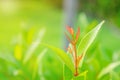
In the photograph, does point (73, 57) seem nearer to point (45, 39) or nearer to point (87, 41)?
point (87, 41)

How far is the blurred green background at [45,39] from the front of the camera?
1.12m

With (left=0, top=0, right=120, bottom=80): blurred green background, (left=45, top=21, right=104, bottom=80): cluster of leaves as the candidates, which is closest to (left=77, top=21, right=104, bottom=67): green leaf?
(left=45, top=21, right=104, bottom=80): cluster of leaves

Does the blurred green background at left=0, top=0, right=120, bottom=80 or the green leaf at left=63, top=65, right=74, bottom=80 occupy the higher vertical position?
the green leaf at left=63, top=65, right=74, bottom=80

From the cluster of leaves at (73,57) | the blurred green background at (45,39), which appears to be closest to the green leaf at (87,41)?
the cluster of leaves at (73,57)

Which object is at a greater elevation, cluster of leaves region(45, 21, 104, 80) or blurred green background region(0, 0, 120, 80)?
cluster of leaves region(45, 21, 104, 80)

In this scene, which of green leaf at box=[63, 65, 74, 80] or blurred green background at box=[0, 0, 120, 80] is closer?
green leaf at box=[63, 65, 74, 80]

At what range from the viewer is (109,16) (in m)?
4.67

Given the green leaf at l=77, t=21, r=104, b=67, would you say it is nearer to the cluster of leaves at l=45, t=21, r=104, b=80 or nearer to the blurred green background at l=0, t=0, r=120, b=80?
the cluster of leaves at l=45, t=21, r=104, b=80

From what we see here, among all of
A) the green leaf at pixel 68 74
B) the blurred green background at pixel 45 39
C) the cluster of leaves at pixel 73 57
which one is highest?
the cluster of leaves at pixel 73 57

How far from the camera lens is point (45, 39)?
7.08 m

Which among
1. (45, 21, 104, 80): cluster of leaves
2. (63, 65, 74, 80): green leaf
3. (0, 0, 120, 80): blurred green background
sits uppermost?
(45, 21, 104, 80): cluster of leaves

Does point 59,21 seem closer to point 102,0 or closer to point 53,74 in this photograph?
point 102,0

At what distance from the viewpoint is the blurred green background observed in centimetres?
112

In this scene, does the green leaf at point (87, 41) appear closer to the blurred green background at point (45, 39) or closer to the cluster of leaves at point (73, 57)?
the cluster of leaves at point (73, 57)
